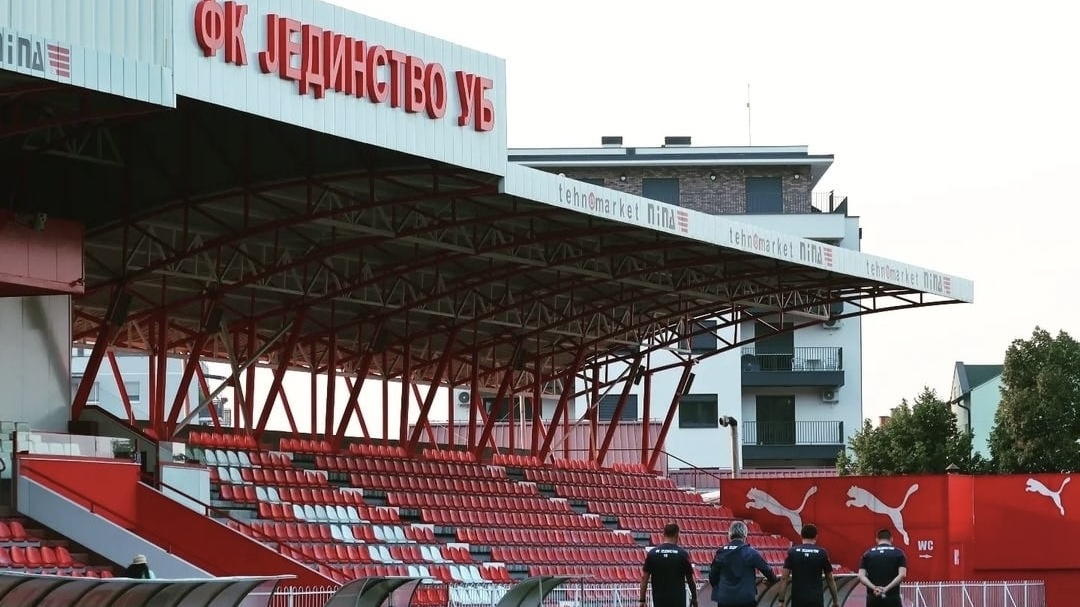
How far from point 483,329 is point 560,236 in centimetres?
1589

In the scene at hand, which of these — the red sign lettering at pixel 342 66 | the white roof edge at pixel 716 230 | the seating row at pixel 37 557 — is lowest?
the seating row at pixel 37 557

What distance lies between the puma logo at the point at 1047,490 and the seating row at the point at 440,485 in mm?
12073

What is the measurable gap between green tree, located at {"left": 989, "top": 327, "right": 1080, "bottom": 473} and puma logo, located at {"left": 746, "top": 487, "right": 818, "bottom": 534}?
12.1 meters

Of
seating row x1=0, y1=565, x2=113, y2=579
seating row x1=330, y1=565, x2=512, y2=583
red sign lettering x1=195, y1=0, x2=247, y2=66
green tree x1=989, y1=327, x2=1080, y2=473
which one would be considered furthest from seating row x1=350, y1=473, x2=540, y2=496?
green tree x1=989, y1=327, x2=1080, y2=473

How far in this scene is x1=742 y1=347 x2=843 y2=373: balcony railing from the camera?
84750mm

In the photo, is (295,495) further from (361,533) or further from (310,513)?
(361,533)

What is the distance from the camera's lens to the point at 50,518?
27.4 m

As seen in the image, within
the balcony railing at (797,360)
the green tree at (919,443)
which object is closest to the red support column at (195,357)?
the green tree at (919,443)

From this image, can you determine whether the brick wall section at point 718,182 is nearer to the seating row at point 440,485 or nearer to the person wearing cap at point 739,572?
the seating row at point 440,485

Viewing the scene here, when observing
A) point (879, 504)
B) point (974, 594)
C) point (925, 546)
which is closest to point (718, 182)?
point (879, 504)

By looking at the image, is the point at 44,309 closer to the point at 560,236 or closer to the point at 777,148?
the point at 560,236

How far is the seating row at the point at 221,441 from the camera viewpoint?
35784 mm

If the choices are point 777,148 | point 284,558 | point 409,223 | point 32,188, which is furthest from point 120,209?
point 777,148

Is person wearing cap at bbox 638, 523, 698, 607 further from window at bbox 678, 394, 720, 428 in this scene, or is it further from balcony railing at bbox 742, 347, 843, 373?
balcony railing at bbox 742, 347, 843, 373
